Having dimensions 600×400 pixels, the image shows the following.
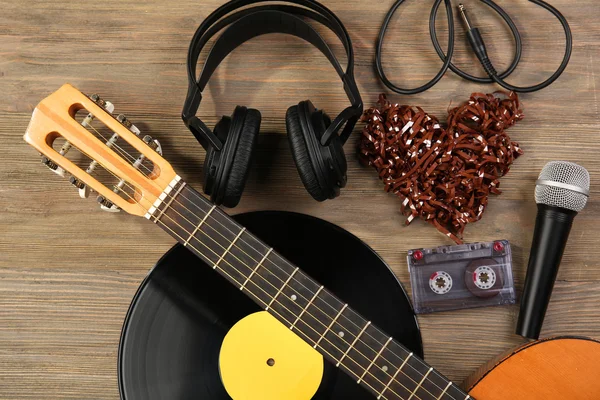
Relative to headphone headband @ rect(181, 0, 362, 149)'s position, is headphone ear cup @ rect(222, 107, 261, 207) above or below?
below

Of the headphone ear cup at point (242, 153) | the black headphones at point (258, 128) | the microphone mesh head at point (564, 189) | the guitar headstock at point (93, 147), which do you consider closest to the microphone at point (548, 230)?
the microphone mesh head at point (564, 189)

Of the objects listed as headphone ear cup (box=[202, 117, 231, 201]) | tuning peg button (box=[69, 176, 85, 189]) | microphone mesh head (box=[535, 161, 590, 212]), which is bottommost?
microphone mesh head (box=[535, 161, 590, 212])

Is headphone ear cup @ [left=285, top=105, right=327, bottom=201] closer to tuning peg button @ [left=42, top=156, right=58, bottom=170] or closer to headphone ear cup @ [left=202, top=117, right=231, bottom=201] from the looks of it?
headphone ear cup @ [left=202, top=117, right=231, bottom=201]

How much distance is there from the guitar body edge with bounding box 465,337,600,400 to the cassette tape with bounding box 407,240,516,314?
124 mm

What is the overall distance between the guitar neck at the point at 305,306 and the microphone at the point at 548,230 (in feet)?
0.62

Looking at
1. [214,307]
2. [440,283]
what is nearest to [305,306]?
[214,307]

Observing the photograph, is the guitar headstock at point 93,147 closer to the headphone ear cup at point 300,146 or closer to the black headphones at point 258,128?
the black headphones at point 258,128

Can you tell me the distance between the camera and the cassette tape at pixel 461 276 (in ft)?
2.96

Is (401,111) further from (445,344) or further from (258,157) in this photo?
(445,344)

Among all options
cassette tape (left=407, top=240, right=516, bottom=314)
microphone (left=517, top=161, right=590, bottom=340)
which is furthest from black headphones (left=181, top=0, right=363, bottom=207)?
microphone (left=517, top=161, right=590, bottom=340)

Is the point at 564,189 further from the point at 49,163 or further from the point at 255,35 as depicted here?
the point at 49,163

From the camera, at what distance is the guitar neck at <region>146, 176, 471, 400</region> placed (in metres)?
0.76

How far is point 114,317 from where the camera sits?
36.4 inches

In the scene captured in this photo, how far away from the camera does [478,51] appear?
91 cm
